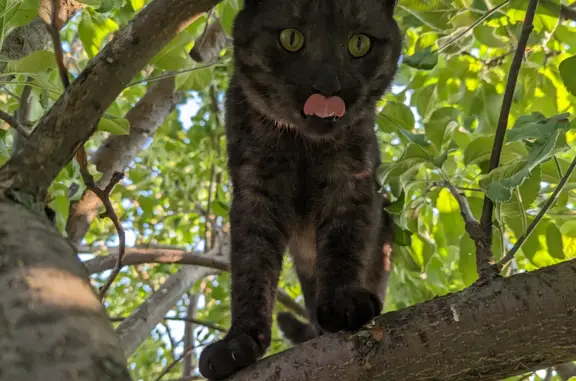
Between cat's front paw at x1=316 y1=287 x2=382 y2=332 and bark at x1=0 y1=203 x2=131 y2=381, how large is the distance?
0.76 metres

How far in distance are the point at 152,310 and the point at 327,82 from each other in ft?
4.95

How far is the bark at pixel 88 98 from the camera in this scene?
3.29ft

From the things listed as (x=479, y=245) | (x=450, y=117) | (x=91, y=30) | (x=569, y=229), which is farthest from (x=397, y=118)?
→ (x=91, y=30)

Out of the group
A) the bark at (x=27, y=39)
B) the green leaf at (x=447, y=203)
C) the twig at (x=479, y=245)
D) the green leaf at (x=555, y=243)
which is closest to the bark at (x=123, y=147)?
the bark at (x=27, y=39)

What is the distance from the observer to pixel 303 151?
6.19ft

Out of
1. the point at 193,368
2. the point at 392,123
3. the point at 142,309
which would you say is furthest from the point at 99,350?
the point at 193,368

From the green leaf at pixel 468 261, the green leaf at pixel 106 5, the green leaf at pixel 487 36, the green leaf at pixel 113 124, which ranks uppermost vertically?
the green leaf at pixel 487 36

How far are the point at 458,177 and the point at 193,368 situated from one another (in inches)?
95.8

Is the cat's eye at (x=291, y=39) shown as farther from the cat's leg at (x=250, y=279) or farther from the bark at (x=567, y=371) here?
the bark at (x=567, y=371)

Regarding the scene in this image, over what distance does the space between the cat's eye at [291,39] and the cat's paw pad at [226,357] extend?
2.68 ft

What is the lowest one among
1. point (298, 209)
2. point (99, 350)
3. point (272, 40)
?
point (99, 350)

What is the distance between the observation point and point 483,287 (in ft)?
3.53

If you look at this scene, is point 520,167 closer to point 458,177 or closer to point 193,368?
point 458,177

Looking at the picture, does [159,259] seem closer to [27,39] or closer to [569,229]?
[27,39]
